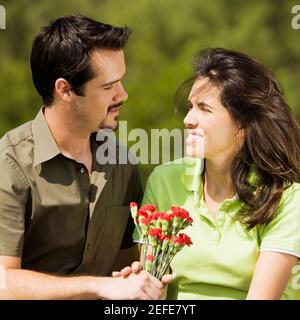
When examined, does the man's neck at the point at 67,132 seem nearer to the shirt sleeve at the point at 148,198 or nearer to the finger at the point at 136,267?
the shirt sleeve at the point at 148,198

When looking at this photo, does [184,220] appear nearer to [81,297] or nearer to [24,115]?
[81,297]

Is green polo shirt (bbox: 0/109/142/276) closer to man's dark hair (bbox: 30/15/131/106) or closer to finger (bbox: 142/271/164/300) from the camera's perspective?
man's dark hair (bbox: 30/15/131/106)

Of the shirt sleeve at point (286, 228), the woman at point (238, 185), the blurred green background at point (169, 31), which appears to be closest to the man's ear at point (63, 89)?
the woman at point (238, 185)

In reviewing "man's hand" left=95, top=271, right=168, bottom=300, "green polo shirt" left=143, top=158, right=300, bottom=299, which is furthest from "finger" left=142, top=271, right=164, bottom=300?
"green polo shirt" left=143, top=158, right=300, bottom=299

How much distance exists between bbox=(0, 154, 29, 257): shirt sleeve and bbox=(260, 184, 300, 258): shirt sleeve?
71cm

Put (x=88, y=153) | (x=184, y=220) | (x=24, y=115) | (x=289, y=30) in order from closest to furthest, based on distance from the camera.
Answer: (x=184, y=220)
(x=88, y=153)
(x=24, y=115)
(x=289, y=30)

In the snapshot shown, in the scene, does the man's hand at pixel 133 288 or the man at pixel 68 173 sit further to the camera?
the man at pixel 68 173

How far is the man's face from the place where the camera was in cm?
270

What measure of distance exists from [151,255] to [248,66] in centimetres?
64

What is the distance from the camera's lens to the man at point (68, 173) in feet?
8.34

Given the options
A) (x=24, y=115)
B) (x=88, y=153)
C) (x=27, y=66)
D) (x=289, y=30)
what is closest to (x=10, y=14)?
(x=27, y=66)

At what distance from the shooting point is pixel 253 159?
258 centimetres

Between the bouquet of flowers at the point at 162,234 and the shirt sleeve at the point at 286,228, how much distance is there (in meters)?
0.26

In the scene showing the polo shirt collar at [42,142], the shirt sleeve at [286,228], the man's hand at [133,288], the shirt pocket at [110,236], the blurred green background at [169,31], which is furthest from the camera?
the blurred green background at [169,31]
